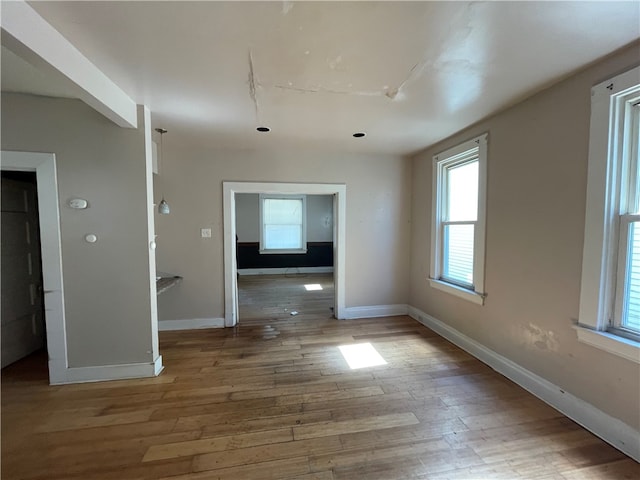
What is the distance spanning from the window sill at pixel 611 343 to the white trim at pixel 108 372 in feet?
11.2

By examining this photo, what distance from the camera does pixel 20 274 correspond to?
9.27 feet

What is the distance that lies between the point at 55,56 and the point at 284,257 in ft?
21.7

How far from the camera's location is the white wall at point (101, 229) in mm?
2227

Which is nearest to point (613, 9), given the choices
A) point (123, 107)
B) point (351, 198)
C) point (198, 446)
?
point (351, 198)

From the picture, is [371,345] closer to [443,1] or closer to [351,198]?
[351,198]

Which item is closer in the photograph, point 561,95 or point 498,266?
point 561,95

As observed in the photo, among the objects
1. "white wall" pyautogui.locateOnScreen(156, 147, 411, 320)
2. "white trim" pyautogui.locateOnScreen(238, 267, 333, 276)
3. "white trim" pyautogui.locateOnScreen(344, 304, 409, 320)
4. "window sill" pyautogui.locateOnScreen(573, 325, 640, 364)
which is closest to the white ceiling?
"white wall" pyautogui.locateOnScreen(156, 147, 411, 320)

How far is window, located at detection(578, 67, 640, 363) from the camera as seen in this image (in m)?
1.62

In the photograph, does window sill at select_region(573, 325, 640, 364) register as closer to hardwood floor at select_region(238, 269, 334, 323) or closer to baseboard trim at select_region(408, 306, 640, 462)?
baseboard trim at select_region(408, 306, 640, 462)

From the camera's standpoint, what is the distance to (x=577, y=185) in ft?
6.07

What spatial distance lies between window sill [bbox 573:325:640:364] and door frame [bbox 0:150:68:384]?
401 cm

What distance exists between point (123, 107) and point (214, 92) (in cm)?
74

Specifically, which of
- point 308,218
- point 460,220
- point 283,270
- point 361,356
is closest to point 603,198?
point 460,220

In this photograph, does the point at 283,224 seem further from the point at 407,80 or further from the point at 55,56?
the point at 55,56
